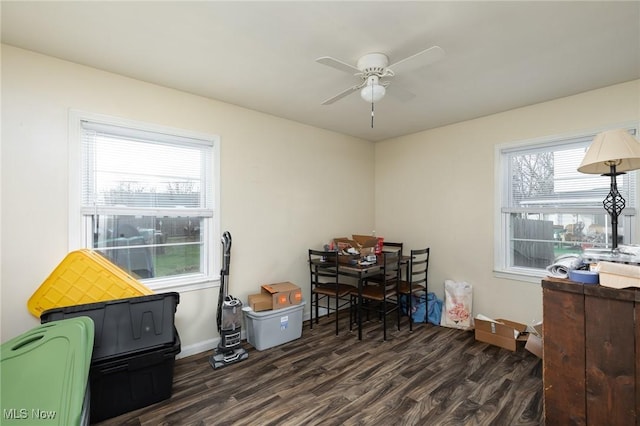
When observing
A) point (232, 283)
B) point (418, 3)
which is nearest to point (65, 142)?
point (232, 283)

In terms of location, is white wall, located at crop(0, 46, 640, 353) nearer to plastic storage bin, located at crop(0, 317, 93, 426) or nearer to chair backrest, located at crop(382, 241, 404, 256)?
chair backrest, located at crop(382, 241, 404, 256)

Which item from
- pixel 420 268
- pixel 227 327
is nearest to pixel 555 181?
pixel 420 268

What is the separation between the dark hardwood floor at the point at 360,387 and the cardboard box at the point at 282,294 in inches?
17.3

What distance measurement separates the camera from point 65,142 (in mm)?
2266

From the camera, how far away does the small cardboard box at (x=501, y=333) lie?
2922mm

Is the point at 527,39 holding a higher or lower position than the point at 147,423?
higher

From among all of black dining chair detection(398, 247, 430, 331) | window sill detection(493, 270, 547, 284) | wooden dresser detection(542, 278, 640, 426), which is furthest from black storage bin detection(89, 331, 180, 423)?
window sill detection(493, 270, 547, 284)

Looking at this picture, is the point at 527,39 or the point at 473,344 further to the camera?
the point at 473,344

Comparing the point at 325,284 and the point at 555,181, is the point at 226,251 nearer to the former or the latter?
the point at 325,284

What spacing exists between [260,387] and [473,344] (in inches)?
88.7

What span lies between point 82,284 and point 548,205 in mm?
4427

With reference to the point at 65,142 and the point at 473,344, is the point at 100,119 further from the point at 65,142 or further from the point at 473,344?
the point at 473,344

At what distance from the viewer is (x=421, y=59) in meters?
1.86

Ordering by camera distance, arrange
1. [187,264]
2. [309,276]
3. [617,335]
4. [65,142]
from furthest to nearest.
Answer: [309,276] → [187,264] → [65,142] → [617,335]
